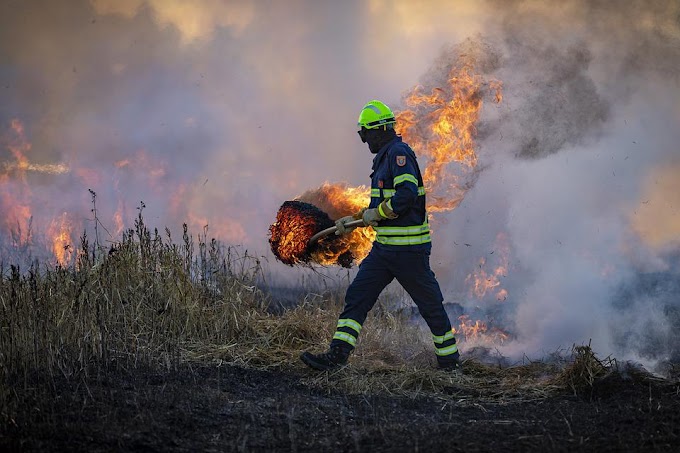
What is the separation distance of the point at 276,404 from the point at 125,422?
131 cm

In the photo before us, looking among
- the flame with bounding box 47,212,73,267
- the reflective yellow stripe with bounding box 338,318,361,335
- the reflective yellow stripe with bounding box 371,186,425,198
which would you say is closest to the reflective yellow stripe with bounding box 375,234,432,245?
the reflective yellow stripe with bounding box 371,186,425,198

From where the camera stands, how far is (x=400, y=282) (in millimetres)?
7047

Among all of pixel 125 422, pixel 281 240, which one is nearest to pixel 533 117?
pixel 281 240

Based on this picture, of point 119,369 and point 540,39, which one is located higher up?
point 540,39

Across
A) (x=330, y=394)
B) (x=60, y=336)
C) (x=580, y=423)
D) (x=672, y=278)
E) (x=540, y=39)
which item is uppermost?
(x=540, y=39)

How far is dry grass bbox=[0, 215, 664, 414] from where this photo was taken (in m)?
6.31

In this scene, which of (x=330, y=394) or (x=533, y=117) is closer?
(x=330, y=394)

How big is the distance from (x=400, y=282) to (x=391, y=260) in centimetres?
24

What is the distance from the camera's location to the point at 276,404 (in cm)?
580

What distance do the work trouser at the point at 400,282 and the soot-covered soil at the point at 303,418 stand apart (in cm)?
73

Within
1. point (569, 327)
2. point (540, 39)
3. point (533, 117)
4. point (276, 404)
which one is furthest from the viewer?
point (540, 39)

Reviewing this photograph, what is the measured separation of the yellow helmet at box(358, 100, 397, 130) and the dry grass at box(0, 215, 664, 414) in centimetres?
231

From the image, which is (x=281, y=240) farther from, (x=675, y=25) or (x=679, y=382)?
(x=675, y=25)

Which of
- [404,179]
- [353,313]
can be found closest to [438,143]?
[404,179]
